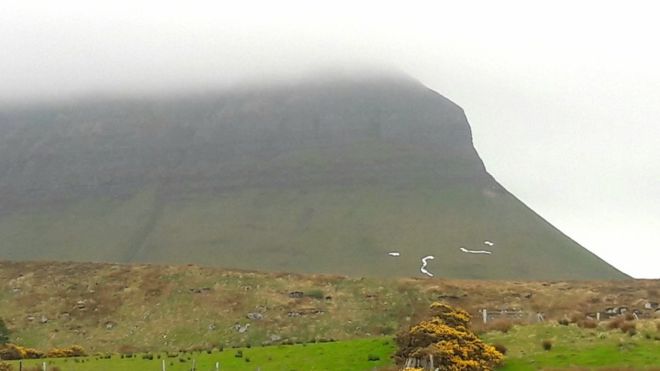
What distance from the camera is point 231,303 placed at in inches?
3108

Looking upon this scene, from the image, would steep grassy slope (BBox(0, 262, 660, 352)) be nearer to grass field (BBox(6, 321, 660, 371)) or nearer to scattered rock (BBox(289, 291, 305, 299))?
scattered rock (BBox(289, 291, 305, 299))

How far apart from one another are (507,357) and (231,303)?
45547 millimetres

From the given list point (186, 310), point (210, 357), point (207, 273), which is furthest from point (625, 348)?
point (207, 273)

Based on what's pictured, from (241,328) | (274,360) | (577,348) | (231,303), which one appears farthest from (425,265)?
(577,348)

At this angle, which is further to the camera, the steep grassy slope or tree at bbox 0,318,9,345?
the steep grassy slope

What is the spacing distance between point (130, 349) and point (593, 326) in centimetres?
Result: 4039

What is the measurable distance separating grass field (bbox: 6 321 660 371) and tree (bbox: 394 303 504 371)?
3.13 ft

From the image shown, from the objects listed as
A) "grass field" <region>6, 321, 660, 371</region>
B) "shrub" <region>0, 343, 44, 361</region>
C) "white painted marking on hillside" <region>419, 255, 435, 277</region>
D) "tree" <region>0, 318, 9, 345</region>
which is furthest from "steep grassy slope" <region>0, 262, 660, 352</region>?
"white painted marking on hillside" <region>419, 255, 435, 277</region>

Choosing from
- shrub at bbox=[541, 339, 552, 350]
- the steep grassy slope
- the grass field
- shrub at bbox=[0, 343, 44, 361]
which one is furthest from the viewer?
the steep grassy slope

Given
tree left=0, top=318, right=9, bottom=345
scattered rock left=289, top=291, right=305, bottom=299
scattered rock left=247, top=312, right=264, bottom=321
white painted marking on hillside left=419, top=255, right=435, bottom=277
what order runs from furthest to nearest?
white painted marking on hillside left=419, top=255, right=435, bottom=277 → scattered rock left=289, top=291, right=305, bottom=299 → scattered rock left=247, top=312, right=264, bottom=321 → tree left=0, top=318, right=9, bottom=345

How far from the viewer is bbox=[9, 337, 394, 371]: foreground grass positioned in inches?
1609

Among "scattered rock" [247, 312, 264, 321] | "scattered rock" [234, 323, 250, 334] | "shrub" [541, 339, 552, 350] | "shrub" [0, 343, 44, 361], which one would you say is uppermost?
"shrub" [541, 339, 552, 350]

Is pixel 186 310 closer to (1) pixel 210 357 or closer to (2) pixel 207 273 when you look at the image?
(2) pixel 207 273

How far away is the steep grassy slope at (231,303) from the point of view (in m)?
72.1
